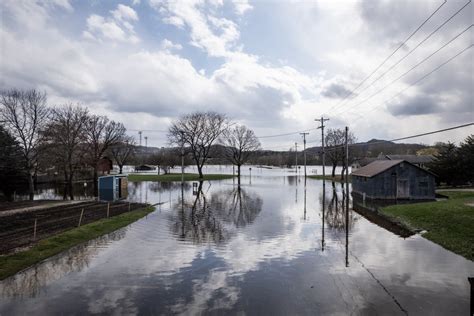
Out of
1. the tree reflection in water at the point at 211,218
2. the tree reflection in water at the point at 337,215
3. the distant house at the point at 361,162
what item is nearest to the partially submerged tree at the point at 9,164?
the tree reflection in water at the point at 211,218

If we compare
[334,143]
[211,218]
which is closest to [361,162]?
[334,143]

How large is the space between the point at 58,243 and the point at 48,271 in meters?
3.95

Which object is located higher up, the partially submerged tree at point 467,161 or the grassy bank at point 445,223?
the partially submerged tree at point 467,161

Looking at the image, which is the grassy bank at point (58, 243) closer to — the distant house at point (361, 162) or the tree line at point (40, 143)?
the tree line at point (40, 143)

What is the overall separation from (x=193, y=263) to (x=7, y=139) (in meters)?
41.5

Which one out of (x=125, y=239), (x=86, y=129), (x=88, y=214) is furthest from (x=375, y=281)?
(x=86, y=129)

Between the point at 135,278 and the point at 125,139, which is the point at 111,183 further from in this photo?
the point at 125,139

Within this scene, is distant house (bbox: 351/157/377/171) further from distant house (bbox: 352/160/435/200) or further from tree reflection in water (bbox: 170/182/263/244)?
tree reflection in water (bbox: 170/182/263/244)

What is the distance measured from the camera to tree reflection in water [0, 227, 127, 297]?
35.4 feet

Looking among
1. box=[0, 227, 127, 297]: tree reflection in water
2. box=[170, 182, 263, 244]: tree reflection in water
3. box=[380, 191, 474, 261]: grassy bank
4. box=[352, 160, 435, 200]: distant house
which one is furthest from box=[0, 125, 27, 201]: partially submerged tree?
box=[352, 160, 435, 200]: distant house

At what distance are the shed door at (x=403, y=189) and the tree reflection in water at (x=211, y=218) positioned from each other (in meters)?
15.7

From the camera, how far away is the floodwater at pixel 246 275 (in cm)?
973

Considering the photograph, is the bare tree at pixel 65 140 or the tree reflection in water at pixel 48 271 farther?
the bare tree at pixel 65 140

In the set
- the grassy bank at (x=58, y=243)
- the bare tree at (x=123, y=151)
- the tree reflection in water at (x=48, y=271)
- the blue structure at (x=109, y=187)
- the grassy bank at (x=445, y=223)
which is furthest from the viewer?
the bare tree at (x=123, y=151)
